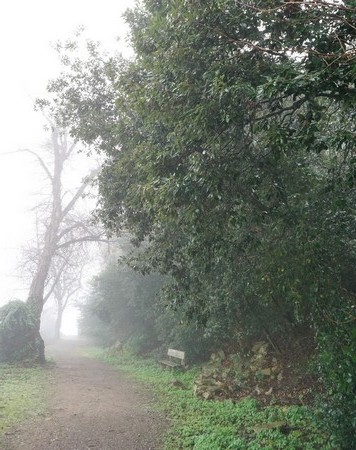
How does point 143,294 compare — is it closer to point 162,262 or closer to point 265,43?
point 162,262

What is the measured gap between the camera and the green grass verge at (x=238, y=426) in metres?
5.52

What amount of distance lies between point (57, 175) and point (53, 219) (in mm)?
2695

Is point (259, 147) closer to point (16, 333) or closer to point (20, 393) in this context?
point (20, 393)

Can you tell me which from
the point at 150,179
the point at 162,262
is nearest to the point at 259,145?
the point at 150,179

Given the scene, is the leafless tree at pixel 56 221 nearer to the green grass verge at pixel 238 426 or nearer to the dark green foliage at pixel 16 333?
the dark green foliage at pixel 16 333

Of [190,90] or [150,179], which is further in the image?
[150,179]

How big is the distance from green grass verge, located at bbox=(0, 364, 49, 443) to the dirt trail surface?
12.5 inches

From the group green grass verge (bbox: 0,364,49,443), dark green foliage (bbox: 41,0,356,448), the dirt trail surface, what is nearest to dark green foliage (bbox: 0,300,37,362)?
green grass verge (bbox: 0,364,49,443)

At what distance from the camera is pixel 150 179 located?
5688mm

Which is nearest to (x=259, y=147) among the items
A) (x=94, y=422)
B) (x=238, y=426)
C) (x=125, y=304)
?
(x=238, y=426)

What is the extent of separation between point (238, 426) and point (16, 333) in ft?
41.1

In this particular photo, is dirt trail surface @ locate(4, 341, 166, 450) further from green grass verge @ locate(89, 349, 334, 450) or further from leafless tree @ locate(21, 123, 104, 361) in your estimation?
leafless tree @ locate(21, 123, 104, 361)

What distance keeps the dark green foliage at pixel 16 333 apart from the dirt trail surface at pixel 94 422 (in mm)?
4880

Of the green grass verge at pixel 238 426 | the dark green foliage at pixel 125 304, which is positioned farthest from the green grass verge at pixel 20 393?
the dark green foliage at pixel 125 304
